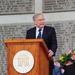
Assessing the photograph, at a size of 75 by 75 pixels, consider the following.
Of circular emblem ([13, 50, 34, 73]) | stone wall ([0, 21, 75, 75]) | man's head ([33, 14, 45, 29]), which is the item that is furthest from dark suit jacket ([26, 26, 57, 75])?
stone wall ([0, 21, 75, 75])

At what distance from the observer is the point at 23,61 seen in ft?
17.0

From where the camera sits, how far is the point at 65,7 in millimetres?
8312

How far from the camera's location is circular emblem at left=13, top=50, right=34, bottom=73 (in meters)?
5.15

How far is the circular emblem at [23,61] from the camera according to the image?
5152 millimetres

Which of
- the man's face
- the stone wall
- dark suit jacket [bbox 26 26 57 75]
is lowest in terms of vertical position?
the stone wall

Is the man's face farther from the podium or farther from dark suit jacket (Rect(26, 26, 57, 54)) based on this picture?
the podium

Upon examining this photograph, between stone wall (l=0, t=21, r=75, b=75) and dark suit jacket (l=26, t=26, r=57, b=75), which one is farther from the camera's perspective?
stone wall (l=0, t=21, r=75, b=75)

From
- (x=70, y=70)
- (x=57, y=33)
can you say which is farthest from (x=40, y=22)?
(x=57, y=33)

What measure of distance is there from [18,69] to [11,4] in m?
3.74

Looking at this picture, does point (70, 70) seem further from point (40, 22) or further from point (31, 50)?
point (31, 50)

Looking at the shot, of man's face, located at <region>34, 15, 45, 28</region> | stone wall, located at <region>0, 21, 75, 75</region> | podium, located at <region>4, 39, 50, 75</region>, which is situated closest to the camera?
podium, located at <region>4, 39, 50, 75</region>

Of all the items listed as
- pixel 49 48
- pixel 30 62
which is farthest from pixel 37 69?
pixel 49 48

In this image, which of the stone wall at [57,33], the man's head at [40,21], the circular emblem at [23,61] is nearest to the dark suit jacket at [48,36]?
the man's head at [40,21]

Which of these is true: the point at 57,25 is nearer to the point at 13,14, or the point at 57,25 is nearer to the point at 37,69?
the point at 13,14
